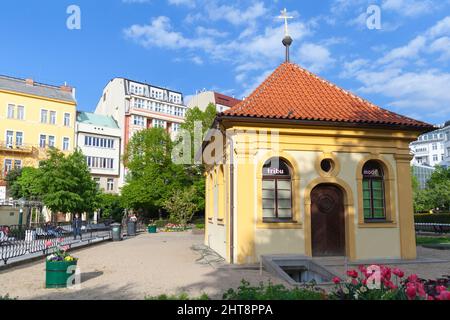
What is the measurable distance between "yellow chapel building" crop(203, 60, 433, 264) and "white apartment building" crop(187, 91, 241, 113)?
5341 cm

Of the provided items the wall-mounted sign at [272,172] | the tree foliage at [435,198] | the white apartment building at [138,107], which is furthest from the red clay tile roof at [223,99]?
the wall-mounted sign at [272,172]

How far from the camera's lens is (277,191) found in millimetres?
12422

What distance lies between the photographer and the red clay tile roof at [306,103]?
40.4ft

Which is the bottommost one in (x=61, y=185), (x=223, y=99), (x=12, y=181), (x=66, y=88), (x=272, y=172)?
(x=272, y=172)

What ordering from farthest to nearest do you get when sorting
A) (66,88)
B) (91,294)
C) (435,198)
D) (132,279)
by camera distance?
1. (66,88)
2. (435,198)
3. (132,279)
4. (91,294)

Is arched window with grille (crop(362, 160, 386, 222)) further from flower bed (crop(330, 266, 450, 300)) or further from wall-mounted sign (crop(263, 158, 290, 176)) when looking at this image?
flower bed (crop(330, 266, 450, 300))

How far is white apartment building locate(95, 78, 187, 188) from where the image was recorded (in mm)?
57500

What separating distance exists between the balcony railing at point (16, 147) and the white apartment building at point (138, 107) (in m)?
13.0

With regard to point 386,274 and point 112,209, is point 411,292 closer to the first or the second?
point 386,274

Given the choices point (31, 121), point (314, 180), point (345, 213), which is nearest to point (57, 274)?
point (314, 180)

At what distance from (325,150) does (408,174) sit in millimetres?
3169

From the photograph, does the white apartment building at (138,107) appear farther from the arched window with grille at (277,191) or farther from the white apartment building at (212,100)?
the arched window with grille at (277,191)

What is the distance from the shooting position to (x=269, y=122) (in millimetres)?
12078

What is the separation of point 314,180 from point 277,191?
1244mm
